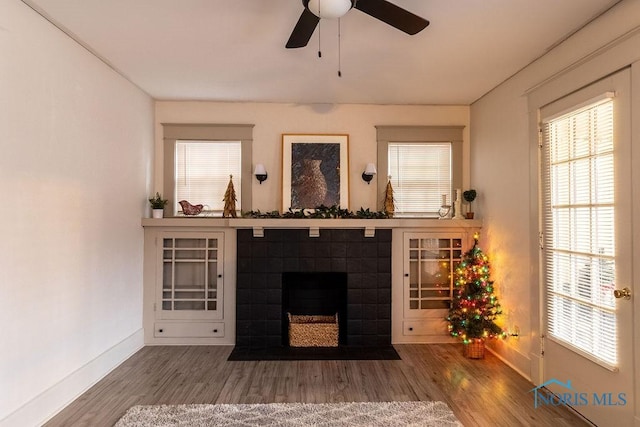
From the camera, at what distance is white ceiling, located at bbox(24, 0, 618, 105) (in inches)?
97.3

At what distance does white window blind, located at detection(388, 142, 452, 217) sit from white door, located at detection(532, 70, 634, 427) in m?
1.51

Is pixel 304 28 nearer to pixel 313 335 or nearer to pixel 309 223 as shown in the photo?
pixel 309 223

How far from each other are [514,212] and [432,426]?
83.2 inches

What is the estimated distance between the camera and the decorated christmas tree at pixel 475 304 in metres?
3.73

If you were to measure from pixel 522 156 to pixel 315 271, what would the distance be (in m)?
2.40

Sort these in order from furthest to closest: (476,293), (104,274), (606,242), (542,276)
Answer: (476,293)
(104,274)
(542,276)
(606,242)

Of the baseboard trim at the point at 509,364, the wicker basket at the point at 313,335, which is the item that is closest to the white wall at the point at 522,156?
the baseboard trim at the point at 509,364

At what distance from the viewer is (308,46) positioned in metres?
3.01

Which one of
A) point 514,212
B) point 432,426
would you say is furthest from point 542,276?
point 432,426

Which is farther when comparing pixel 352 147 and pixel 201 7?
pixel 352 147

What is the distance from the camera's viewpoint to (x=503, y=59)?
10.6ft

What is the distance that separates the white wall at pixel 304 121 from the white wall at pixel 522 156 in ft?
1.85

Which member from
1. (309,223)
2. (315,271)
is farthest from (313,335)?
(309,223)

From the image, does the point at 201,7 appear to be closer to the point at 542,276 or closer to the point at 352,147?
the point at 352,147
